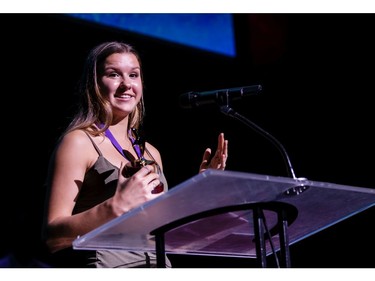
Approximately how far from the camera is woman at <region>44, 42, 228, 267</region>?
158 cm

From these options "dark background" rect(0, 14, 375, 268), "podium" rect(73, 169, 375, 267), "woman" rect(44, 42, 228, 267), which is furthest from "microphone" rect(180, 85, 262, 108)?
"dark background" rect(0, 14, 375, 268)

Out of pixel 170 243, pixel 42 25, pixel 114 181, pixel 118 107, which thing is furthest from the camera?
pixel 42 25

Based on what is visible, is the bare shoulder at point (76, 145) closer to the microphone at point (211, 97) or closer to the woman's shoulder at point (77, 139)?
the woman's shoulder at point (77, 139)

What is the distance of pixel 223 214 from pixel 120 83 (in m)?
0.88

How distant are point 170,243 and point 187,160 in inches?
90.3

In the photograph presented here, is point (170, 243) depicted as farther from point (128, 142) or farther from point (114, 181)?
point (128, 142)

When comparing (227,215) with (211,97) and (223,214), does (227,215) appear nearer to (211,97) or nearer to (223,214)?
(223,214)

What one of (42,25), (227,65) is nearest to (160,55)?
(227,65)

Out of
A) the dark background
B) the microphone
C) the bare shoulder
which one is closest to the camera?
the microphone

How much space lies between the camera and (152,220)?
4.67 ft

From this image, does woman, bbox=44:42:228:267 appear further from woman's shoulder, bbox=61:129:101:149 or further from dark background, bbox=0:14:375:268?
dark background, bbox=0:14:375:268

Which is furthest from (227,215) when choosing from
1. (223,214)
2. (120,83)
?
(120,83)

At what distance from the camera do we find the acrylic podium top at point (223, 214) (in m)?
1.30

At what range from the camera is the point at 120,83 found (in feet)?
7.23
